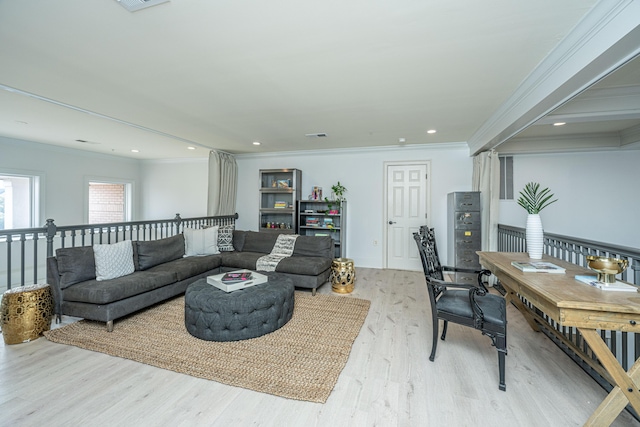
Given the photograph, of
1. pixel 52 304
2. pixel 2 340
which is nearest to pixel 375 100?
pixel 52 304

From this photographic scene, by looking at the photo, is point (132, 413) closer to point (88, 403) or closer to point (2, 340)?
point (88, 403)

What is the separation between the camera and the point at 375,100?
305cm

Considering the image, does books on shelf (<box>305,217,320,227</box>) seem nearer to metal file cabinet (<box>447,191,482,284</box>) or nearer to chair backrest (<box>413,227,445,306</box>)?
metal file cabinet (<box>447,191,482,284</box>)

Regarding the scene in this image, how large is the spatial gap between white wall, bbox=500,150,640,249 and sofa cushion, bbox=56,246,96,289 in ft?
21.3

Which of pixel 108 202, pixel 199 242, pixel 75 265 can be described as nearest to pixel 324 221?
pixel 199 242

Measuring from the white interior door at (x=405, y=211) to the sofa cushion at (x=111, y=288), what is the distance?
411 cm

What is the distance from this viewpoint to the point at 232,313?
241 centimetres

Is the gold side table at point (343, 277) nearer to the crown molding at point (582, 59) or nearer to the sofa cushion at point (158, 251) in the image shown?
the sofa cushion at point (158, 251)

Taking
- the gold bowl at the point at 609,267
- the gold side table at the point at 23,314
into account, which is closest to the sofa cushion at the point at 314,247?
the gold side table at the point at 23,314

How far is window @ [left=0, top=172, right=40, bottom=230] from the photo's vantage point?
201 inches

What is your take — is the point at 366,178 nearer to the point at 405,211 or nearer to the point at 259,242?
the point at 405,211

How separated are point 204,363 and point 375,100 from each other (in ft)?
10.0

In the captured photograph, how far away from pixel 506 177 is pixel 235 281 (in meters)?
5.10

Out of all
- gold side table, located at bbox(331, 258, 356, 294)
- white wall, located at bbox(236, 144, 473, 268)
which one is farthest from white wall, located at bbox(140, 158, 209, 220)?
gold side table, located at bbox(331, 258, 356, 294)
